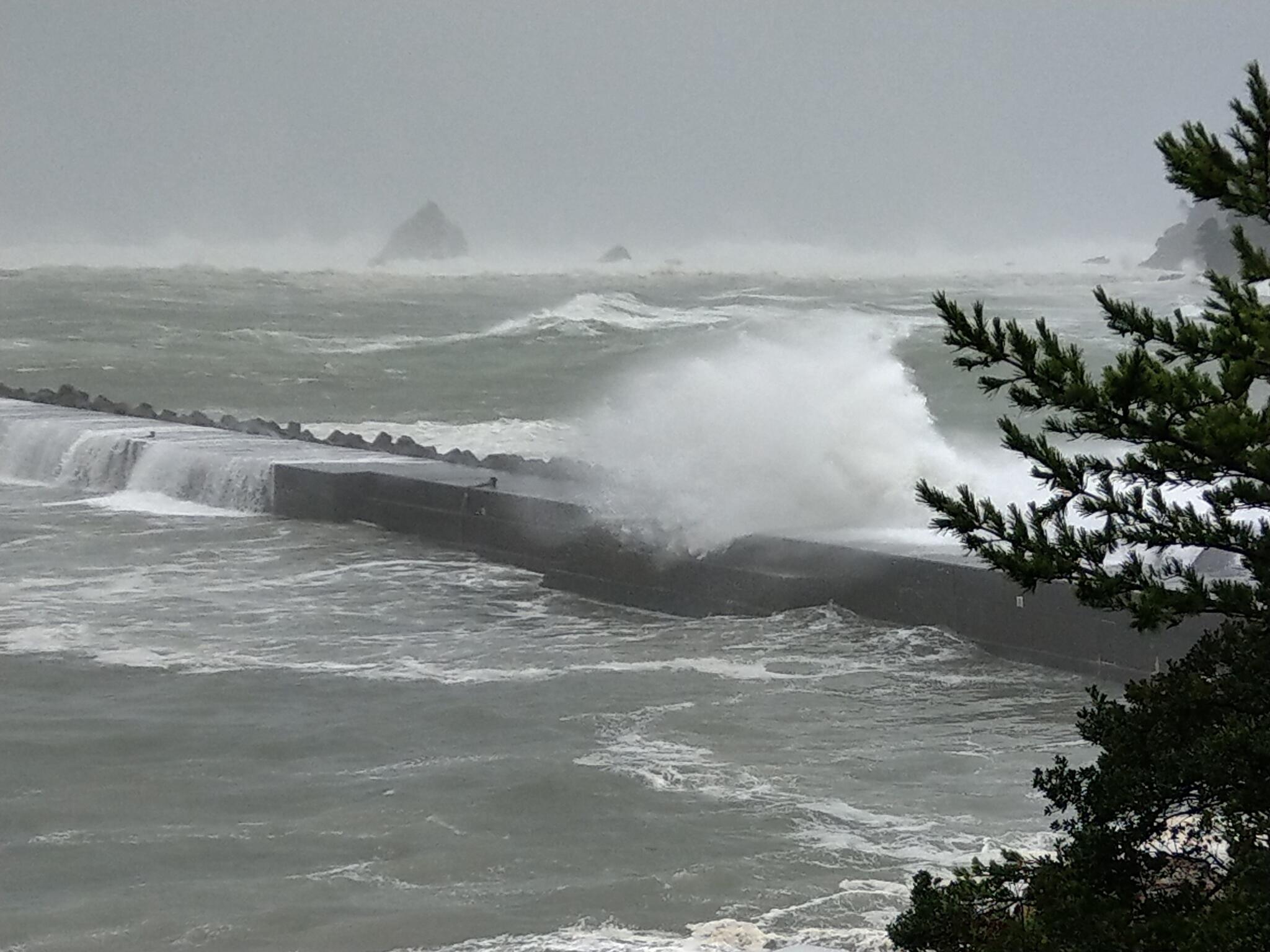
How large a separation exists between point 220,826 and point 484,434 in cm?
2083

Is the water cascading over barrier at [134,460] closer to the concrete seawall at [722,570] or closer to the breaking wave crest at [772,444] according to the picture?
the concrete seawall at [722,570]

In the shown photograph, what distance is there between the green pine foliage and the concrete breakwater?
221 inches

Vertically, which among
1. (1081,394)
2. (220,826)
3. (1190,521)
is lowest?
(220,826)

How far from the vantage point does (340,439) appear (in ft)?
68.2

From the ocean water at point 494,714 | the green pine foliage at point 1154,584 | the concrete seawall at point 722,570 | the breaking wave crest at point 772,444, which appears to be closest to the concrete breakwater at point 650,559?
the concrete seawall at point 722,570

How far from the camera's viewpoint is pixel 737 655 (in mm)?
10711

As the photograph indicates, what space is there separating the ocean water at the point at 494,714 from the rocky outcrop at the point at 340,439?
0.69 meters

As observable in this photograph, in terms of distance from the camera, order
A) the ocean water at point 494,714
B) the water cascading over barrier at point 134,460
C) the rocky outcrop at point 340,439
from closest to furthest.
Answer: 1. the ocean water at point 494,714
2. the rocky outcrop at point 340,439
3. the water cascading over barrier at point 134,460

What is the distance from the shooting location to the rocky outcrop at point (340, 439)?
16.2m

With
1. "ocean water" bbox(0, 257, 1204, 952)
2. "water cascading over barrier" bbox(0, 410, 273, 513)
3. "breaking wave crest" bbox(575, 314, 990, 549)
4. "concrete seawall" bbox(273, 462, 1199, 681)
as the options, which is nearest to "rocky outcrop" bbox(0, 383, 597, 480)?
"breaking wave crest" bbox(575, 314, 990, 549)

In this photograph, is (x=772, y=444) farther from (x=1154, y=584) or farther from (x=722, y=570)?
(x=1154, y=584)

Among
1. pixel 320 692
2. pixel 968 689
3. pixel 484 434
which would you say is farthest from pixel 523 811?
pixel 484 434

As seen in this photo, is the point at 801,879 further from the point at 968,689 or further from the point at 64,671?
the point at 64,671

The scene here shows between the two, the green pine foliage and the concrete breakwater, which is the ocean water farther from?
the green pine foliage
